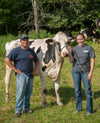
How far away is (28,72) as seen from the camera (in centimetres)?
457

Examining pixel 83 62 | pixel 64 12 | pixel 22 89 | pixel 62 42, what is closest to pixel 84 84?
pixel 83 62

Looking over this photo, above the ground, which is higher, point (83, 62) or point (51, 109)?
point (83, 62)

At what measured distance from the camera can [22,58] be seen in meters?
4.45

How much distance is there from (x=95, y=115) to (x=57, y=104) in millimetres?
1388

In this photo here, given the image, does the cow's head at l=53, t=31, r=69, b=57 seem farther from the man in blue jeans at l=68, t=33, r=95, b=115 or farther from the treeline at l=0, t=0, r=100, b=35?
the treeline at l=0, t=0, r=100, b=35

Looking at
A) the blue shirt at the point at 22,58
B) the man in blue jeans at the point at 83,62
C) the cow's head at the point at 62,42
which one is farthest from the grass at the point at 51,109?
the cow's head at the point at 62,42

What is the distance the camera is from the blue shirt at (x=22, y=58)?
442 centimetres

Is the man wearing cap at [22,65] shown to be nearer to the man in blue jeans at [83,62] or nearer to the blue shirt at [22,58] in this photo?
the blue shirt at [22,58]

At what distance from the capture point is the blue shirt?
174 inches

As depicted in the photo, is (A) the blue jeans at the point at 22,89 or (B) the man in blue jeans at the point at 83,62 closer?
(B) the man in blue jeans at the point at 83,62

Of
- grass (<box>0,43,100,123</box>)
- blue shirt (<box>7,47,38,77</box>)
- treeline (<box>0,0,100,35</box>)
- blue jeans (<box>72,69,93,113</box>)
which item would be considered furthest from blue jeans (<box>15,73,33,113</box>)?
treeline (<box>0,0,100,35</box>)

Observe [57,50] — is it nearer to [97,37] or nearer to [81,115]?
[81,115]

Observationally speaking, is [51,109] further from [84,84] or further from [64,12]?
[64,12]

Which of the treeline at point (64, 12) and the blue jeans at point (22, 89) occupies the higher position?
the treeline at point (64, 12)
